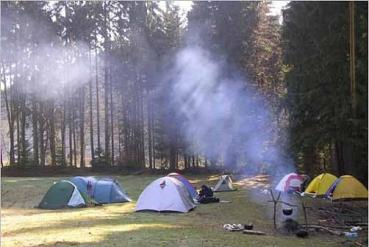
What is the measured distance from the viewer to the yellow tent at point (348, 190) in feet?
49.3

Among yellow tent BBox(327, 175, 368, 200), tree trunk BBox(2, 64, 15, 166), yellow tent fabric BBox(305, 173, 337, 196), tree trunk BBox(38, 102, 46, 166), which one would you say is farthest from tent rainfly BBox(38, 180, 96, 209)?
tree trunk BBox(2, 64, 15, 166)

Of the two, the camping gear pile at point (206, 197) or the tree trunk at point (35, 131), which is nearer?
the camping gear pile at point (206, 197)

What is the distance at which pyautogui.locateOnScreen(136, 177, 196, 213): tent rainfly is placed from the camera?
13461mm

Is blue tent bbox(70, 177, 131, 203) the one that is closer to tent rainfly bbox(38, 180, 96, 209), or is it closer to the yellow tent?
tent rainfly bbox(38, 180, 96, 209)

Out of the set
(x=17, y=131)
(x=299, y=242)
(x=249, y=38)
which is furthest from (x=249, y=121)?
(x=299, y=242)

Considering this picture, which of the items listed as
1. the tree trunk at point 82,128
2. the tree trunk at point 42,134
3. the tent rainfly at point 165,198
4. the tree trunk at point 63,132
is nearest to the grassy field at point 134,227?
the tent rainfly at point 165,198

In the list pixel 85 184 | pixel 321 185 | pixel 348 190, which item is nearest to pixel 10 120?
pixel 85 184

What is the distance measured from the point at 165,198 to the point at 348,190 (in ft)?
19.2

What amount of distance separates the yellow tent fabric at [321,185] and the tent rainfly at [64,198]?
24.8 feet

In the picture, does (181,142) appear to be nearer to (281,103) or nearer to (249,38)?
(249,38)

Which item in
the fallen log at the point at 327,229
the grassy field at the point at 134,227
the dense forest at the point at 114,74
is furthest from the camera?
the dense forest at the point at 114,74

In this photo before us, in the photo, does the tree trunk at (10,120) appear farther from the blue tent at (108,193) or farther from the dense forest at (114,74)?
the blue tent at (108,193)

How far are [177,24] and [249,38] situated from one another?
5.93m

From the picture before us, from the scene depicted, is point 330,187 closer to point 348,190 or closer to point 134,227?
point 348,190
